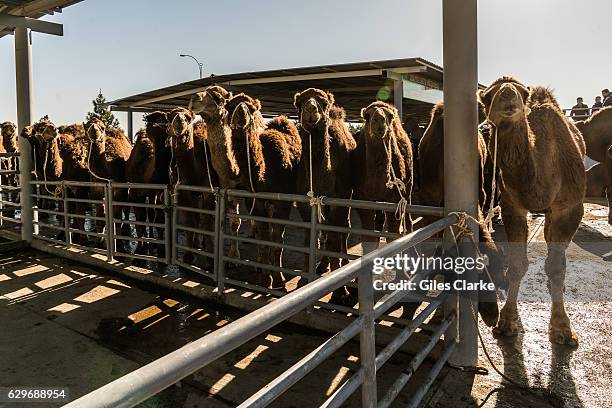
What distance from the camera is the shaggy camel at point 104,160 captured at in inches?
301

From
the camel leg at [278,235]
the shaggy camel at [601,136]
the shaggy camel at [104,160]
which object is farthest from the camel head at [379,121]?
the shaggy camel at [601,136]

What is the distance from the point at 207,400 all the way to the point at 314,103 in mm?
3191

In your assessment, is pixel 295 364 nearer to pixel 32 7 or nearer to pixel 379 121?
pixel 379 121

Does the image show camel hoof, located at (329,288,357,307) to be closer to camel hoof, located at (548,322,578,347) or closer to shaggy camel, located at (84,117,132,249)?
camel hoof, located at (548,322,578,347)

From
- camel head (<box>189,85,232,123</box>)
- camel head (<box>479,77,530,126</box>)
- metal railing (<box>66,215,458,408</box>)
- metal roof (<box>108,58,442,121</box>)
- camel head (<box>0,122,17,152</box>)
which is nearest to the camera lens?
metal railing (<box>66,215,458,408</box>)

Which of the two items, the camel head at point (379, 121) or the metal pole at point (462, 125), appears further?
the camel head at point (379, 121)

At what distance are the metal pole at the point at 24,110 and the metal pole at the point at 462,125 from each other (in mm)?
7881

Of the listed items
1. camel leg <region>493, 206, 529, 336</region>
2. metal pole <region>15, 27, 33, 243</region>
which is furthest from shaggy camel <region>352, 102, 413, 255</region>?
metal pole <region>15, 27, 33, 243</region>

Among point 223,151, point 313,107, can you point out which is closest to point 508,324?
point 313,107

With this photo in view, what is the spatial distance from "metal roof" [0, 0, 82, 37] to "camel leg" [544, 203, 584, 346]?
760 cm

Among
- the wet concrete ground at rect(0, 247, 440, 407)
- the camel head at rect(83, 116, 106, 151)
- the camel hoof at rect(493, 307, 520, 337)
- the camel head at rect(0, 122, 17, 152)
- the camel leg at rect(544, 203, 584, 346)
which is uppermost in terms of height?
the camel head at rect(0, 122, 17, 152)

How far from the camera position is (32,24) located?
814 cm

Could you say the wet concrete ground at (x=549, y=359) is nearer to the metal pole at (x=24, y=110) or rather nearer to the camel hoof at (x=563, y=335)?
the camel hoof at (x=563, y=335)

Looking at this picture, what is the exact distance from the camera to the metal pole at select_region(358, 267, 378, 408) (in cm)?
201
